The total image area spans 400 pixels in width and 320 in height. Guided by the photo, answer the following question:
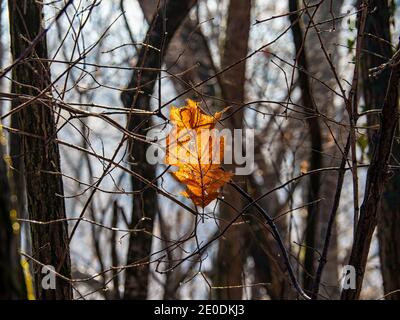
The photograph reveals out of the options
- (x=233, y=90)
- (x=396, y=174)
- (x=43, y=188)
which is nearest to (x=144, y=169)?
(x=233, y=90)

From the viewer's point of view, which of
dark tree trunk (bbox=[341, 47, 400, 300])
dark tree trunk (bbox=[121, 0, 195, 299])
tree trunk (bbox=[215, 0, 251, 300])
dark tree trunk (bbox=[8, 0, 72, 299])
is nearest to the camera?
dark tree trunk (bbox=[341, 47, 400, 300])

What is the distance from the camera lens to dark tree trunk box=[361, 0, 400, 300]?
462 centimetres

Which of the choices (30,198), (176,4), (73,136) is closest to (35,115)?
(30,198)

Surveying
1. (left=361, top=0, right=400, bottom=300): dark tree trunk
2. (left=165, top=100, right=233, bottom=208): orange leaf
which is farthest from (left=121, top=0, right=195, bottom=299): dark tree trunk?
(left=165, top=100, right=233, bottom=208): orange leaf

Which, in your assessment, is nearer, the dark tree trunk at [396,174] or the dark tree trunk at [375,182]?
the dark tree trunk at [375,182]

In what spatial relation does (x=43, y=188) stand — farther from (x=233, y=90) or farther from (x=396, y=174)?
(x=233, y=90)

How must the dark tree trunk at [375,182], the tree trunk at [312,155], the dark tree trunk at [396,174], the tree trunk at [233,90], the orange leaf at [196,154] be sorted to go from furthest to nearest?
1. the tree trunk at [233,90]
2. the tree trunk at [312,155]
3. the dark tree trunk at [396,174]
4. the orange leaf at [196,154]
5. the dark tree trunk at [375,182]

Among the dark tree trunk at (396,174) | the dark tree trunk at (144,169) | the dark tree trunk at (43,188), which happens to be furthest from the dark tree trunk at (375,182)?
the dark tree trunk at (144,169)

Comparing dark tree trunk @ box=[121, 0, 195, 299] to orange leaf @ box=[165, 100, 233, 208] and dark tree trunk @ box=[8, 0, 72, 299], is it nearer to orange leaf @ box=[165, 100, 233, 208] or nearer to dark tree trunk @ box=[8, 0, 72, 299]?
dark tree trunk @ box=[8, 0, 72, 299]

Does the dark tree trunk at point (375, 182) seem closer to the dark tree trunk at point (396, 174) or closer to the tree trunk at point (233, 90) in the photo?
the dark tree trunk at point (396, 174)

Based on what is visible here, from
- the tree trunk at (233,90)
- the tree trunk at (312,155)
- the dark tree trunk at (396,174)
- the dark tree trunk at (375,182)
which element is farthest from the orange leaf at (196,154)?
the tree trunk at (233,90)

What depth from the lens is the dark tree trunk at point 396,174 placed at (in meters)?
4.62

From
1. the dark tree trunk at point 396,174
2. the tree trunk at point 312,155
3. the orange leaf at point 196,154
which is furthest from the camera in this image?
the tree trunk at point 312,155

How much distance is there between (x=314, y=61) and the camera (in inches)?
441
